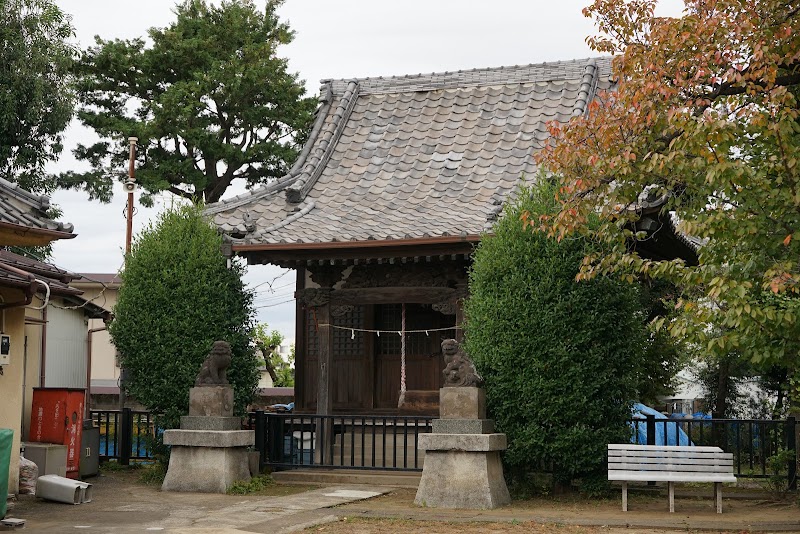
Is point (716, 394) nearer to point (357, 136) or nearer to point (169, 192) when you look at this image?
point (357, 136)

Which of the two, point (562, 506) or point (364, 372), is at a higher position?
point (364, 372)

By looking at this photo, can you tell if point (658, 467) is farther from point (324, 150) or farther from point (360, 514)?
point (324, 150)

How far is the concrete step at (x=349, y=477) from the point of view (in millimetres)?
15750

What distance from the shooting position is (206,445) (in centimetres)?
1456

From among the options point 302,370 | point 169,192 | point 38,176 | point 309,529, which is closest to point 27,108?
point 38,176

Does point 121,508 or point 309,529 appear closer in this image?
point 309,529

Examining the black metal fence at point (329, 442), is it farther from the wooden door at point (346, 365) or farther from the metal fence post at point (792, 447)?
the metal fence post at point (792, 447)

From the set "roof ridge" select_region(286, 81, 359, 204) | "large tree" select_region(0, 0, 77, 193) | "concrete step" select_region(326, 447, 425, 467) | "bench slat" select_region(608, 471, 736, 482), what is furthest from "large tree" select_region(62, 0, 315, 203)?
"bench slat" select_region(608, 471, 736, 482)

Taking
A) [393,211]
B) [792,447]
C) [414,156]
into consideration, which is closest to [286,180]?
[414,156]

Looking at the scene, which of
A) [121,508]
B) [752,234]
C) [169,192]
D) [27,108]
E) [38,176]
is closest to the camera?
[752,234]

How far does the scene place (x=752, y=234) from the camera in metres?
10.0

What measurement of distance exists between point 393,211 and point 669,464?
23.7 feet

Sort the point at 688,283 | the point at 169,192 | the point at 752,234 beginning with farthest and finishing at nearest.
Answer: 1. the point at 169,192
2. the point at 688,283
3. the point at 752,234

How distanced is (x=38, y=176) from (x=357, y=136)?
10.9 metres
